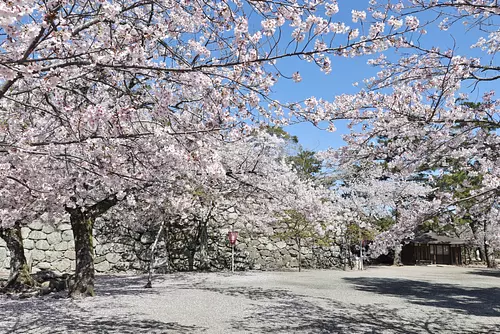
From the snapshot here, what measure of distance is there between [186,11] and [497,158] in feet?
15.6

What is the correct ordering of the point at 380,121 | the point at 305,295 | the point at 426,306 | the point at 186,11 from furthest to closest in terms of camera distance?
the point at 305,295 → the point at 426,306 → the point at 380,121 → the point at 186,11

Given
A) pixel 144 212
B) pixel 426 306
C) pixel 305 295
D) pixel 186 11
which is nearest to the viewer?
pixel 186 11

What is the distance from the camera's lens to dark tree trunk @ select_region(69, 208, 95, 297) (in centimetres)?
824

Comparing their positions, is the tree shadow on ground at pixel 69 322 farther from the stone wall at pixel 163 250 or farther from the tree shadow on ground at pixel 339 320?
the stone wall at pixel 163 250

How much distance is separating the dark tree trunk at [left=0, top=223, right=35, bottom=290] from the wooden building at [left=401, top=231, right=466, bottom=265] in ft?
72.2

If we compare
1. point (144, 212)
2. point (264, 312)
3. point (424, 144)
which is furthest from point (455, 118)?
point (144, 212)

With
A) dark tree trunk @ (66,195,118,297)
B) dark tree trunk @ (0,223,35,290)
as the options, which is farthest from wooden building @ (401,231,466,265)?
dark tree trunk @ (0,223,35,290)

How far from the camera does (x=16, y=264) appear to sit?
31.2ft

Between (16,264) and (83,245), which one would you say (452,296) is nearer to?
(83,245)

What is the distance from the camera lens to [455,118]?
5.09 m

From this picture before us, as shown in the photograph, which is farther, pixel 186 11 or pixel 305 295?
pixel 305 295

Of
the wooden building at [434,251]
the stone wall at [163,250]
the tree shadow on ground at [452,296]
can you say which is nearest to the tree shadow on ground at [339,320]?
the tree shadow on ground at [452,296]

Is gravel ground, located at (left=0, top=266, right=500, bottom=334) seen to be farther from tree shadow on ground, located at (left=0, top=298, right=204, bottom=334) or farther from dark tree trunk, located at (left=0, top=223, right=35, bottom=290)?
dark tree trunk, located at (left=0, top=223, right=35, bottom=290)

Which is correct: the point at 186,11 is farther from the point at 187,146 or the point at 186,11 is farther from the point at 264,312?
the point at 264,312
